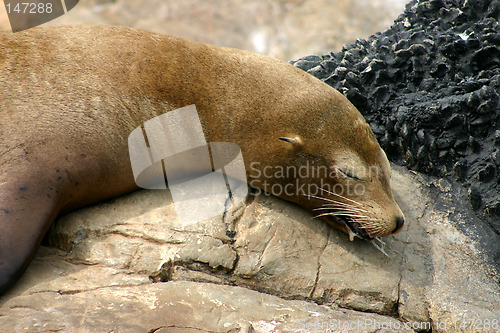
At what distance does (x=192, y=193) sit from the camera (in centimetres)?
419

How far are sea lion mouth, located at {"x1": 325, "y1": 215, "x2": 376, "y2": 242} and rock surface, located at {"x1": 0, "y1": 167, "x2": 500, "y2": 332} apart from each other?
79mm

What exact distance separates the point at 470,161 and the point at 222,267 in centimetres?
265

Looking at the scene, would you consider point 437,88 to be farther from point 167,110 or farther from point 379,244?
point 167,110

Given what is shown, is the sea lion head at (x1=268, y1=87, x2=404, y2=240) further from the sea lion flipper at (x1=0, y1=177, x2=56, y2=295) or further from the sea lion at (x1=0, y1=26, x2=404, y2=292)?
the sea lion flipper at (x1=0, y1=177, x2=56, y2=295)

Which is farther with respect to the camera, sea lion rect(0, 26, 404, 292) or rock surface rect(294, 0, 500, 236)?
rock surface rect(294, 0, 500, 236)

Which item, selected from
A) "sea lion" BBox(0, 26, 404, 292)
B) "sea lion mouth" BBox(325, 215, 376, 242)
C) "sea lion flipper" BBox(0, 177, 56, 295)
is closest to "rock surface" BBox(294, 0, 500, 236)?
"sea lion" BBox(0, 26, 404, 292)

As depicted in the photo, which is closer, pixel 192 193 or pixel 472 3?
pixel 192 193

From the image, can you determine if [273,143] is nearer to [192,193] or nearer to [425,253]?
[192,193]

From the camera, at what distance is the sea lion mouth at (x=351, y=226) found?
4045 millimetres

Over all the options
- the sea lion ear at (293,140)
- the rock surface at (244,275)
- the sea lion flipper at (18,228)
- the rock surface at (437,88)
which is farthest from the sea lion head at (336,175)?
the sea lion flipper at (18,228)

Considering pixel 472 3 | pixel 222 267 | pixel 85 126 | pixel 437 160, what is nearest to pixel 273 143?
pixel 222 267

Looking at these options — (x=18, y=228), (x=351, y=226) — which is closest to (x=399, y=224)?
(x=351, y=226)

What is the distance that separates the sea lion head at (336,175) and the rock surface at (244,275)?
0.16m

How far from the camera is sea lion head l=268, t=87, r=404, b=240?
13.4ft
